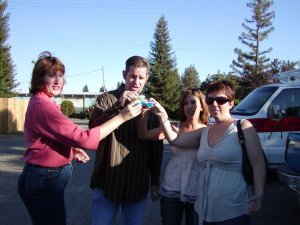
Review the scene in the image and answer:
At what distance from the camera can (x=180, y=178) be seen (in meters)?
3.47

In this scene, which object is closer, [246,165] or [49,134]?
[49,134]

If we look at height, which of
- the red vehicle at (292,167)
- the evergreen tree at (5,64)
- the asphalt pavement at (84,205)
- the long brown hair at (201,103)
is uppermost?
the evergreen tree at (5,64)

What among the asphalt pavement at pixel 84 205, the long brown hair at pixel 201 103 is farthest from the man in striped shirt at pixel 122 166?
the asphalt pavement at pixel 84 205

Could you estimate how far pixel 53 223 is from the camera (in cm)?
276

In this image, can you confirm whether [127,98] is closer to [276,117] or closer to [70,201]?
[70,201]

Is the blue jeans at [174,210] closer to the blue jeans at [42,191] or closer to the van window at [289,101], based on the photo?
the blue jeans at [42,191]

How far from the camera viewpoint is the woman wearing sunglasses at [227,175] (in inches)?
115

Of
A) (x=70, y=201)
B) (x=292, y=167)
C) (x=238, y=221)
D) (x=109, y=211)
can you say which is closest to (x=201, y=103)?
(x=238, y=221)

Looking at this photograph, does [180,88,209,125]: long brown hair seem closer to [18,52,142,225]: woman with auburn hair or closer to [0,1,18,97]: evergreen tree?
[18,52,142,225]: woman with auburn hair

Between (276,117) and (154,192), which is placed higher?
(276,117)

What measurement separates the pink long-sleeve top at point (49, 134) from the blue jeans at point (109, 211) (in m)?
0.64

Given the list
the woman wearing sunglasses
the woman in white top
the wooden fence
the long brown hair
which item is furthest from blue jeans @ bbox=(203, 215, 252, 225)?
the wooden fence

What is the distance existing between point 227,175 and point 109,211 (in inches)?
40.8

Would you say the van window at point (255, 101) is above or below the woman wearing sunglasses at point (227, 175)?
above
